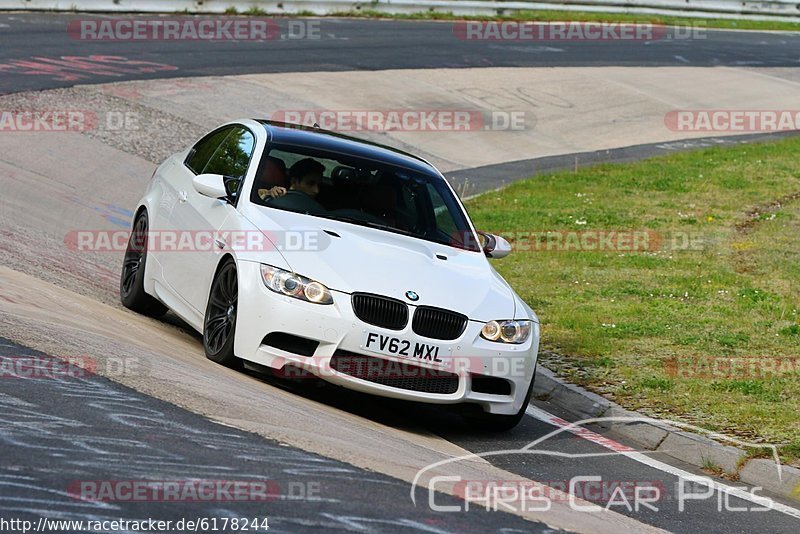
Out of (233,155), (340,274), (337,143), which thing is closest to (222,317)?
(340,274)

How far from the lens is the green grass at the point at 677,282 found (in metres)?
9.73

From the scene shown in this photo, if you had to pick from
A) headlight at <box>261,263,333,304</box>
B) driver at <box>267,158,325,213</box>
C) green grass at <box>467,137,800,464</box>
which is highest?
driver at <box>267,158,325,213</box>

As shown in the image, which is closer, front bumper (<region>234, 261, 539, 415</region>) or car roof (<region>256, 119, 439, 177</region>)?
front bumper (<region>234, 261, 539, 415</region>)

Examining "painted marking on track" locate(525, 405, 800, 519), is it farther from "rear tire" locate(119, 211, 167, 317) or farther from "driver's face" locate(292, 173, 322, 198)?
"rear tire" locate(119, 211, 167, 317)

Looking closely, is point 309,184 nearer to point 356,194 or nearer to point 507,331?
point 356,194

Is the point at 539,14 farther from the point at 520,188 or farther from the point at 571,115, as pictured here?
the point at 520,188

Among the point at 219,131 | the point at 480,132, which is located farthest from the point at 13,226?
the point at 480,132

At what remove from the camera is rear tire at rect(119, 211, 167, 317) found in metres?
10.5

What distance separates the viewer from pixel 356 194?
377 inches

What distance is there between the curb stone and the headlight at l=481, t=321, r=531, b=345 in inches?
41.9

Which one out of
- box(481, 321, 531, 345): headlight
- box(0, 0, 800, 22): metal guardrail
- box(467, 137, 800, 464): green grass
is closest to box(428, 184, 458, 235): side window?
box(481, 321, 531, 345): headlight

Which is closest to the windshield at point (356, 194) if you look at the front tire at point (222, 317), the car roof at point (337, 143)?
the car roof at point (337, 143)

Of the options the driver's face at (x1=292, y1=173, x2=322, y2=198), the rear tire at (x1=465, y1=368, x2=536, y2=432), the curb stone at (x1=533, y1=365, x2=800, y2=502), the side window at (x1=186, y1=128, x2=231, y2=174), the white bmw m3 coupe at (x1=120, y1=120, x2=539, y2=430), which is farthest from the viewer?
the side window at (x1=186, y1=128, x2=231, y2=174)

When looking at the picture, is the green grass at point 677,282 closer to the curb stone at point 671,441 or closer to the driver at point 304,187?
the curb stone at point 671,441
